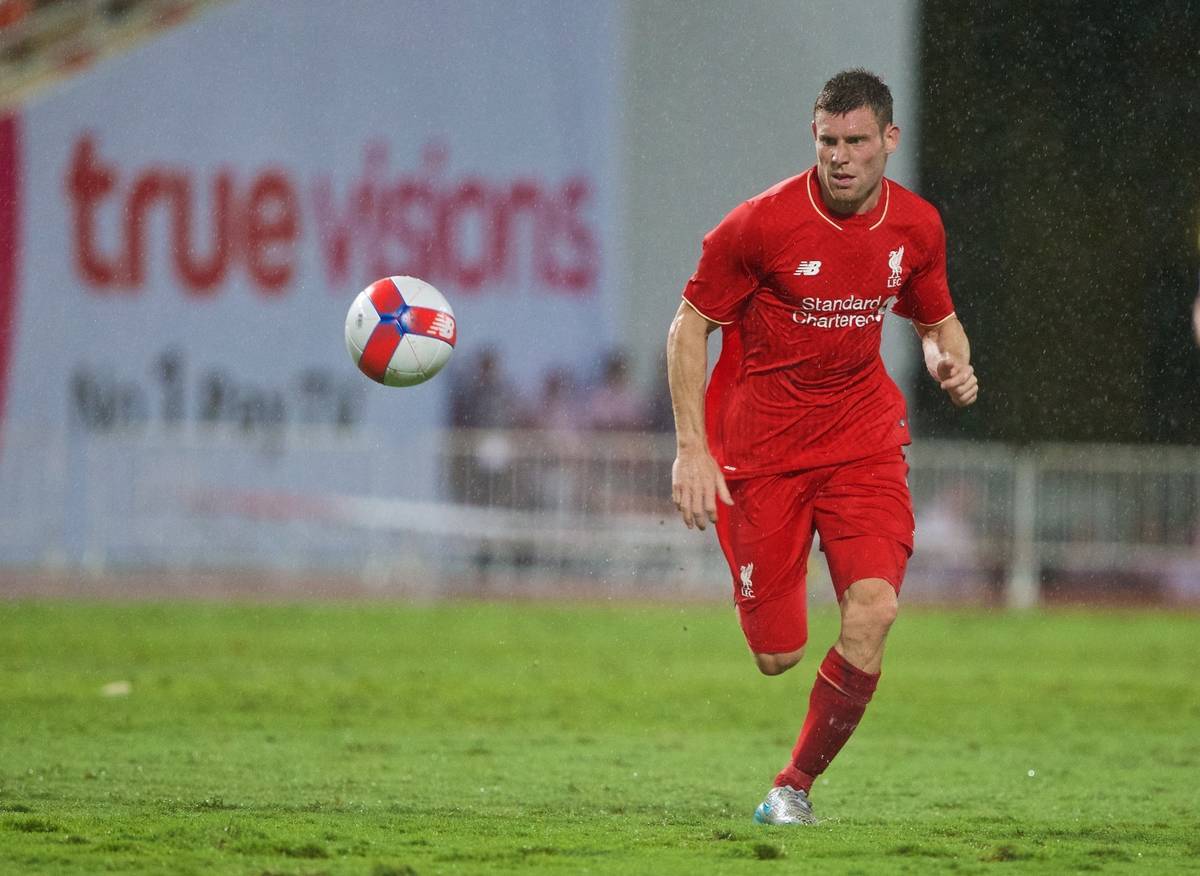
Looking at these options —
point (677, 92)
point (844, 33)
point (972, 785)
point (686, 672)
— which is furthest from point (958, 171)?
point (972, 785)

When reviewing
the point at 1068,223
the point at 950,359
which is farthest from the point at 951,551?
the point at 950,359

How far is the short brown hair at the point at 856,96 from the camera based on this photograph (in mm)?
6520

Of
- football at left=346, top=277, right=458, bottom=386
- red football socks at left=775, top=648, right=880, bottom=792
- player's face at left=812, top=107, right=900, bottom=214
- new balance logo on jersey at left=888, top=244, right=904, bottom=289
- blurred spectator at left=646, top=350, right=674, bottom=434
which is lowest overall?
red football socks at left=775, top=648, right=880, bottom=792

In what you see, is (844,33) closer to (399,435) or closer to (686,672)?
(399,435)

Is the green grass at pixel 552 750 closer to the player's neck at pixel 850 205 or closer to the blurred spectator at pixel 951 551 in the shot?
the blurred spectator at pixel 951 551

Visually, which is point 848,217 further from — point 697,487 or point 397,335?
point 397,335

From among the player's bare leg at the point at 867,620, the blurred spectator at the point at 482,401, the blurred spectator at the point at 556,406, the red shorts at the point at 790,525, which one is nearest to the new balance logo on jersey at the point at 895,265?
the red shorts at the point at 790,525

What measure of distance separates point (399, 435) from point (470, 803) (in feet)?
48.5

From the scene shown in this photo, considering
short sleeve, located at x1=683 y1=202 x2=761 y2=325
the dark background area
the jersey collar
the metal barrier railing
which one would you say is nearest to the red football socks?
short sleeve, located at x1=683 y1=202 x2=761 y2=325

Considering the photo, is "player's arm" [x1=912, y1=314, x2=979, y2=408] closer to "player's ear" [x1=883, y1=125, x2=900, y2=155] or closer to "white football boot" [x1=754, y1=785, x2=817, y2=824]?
"player's ear" [x1=883, y1=125, x2=900, y2=155]

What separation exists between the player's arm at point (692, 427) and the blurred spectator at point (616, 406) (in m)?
13.1

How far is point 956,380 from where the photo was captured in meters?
6.74

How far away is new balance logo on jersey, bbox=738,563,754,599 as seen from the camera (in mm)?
7016

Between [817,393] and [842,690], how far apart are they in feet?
3.67
